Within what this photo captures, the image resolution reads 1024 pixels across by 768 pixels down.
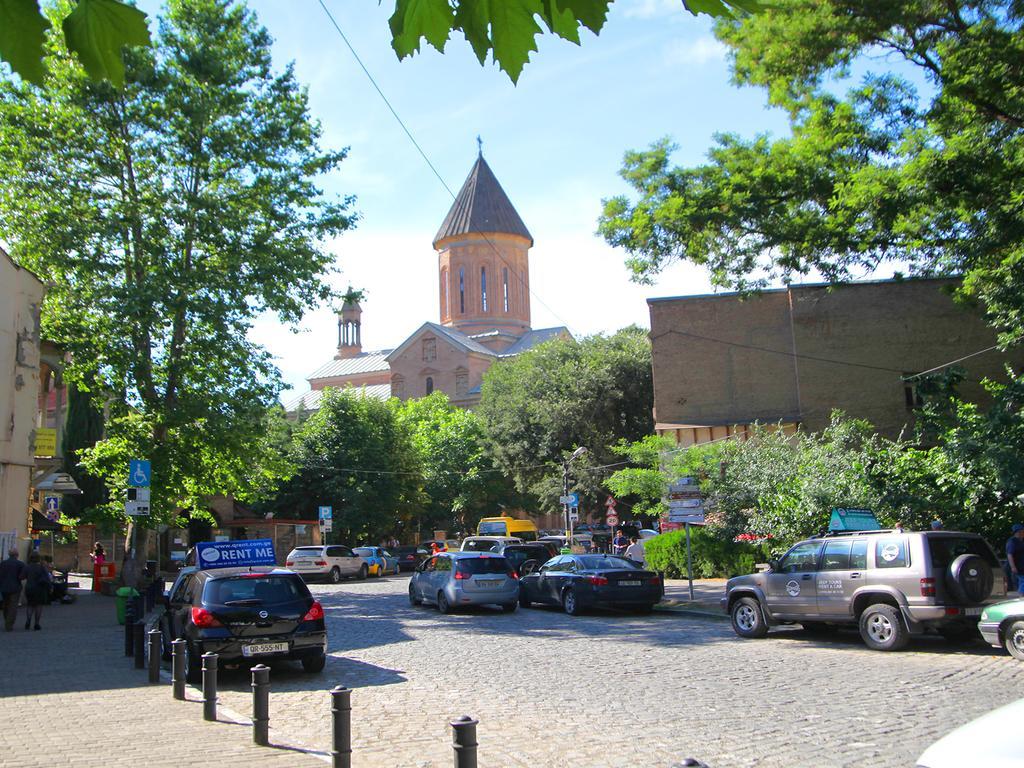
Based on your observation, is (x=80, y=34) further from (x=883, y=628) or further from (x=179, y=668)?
(x=883, y=628)

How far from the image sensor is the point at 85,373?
2620cm

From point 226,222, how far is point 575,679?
1888 cm

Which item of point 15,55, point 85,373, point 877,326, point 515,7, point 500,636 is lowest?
point 500,636

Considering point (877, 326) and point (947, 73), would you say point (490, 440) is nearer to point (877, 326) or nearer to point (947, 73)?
point (877, 326)

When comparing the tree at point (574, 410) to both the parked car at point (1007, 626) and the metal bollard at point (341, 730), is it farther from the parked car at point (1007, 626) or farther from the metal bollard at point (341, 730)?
the metal bollard at point (341, 730)

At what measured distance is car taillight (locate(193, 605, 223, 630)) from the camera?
11117 millimetres

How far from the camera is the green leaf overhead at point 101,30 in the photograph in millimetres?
2582

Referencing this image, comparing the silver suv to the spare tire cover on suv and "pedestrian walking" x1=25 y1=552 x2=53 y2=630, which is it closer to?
the spare tire cover on suv

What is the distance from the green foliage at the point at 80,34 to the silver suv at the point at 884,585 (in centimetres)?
1279

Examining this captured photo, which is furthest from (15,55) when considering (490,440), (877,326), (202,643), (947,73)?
(490,440)

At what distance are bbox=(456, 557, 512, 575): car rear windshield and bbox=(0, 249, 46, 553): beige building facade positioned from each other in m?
12.0

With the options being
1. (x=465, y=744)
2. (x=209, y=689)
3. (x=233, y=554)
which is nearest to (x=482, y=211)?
(x=233, y=554)

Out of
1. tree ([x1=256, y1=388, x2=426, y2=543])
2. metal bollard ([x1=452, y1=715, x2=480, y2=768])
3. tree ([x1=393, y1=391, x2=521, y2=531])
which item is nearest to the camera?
metal bollard ([x1=452, y1=715, x2=480, y2=768])

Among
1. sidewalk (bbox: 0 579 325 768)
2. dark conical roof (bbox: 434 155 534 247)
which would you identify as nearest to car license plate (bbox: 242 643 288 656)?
sidewalk (bbox: 0 579 325 768)
